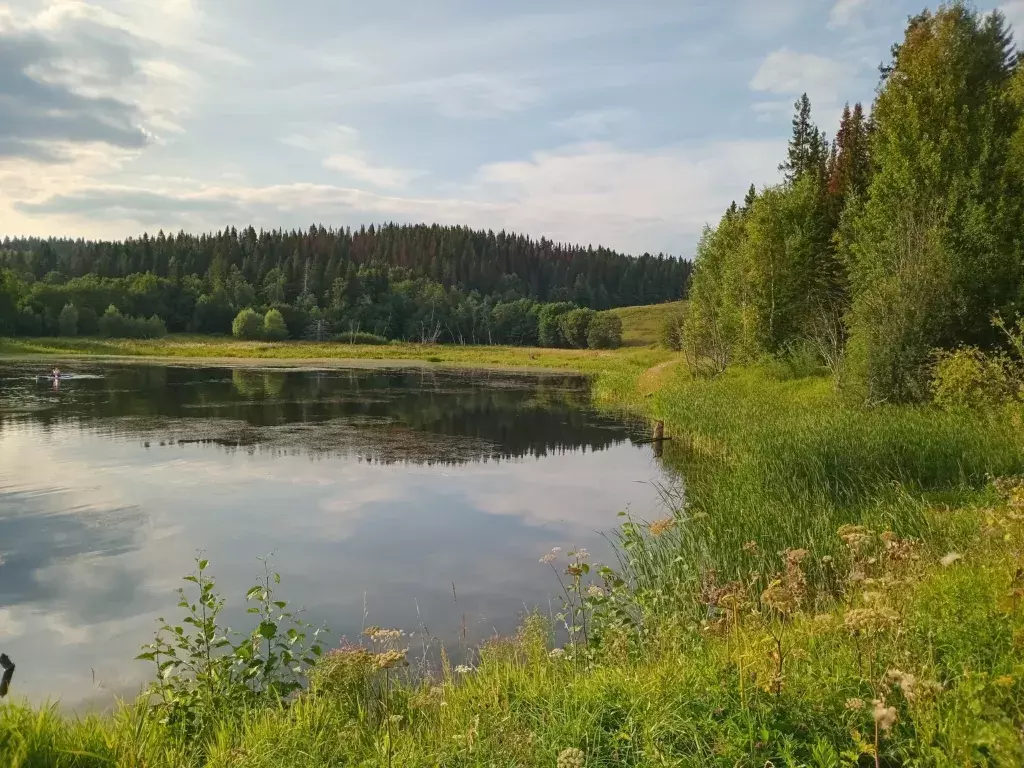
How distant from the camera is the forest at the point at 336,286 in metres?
106

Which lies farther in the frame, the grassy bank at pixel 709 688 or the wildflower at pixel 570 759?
the grassy bank at pixel 709 688

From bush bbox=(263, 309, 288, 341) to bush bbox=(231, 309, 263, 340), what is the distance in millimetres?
952

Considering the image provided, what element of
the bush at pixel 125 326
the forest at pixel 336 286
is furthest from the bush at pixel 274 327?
the bush at pixel 125 326

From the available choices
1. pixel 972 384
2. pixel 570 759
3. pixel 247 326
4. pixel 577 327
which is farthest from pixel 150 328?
pixel 570 759

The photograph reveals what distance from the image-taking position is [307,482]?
18.6 m

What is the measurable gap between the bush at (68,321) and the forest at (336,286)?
0.45 ft

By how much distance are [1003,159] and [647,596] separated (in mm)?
24547

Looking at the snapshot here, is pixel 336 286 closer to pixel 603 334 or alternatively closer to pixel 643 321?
pixel 603 334

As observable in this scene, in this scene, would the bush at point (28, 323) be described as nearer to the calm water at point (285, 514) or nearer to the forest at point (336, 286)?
the forest at point (336, 286)

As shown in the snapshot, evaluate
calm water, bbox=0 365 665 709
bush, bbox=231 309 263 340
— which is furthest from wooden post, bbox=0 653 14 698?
bush, bbox=231 309 263 340

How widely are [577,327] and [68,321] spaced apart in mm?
72489

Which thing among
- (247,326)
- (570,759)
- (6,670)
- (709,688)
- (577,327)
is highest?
(577,327)

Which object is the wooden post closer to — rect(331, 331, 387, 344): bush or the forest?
the forest

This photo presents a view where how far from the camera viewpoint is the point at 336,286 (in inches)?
4993
